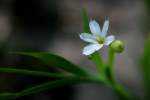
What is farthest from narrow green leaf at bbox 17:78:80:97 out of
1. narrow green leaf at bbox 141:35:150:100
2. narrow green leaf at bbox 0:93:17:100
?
narrow green leaf at bbox 141:35:150:100

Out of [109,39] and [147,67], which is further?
[147,67]

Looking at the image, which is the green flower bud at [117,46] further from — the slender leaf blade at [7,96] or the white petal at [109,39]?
the slender leaf blade at [7,96]

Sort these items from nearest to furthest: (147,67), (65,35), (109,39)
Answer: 1. (109,39)
2. (147,67)
3. (65,35)

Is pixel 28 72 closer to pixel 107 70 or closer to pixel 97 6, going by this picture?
pixel 107 70

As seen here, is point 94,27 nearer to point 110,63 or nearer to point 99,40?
point 99,40

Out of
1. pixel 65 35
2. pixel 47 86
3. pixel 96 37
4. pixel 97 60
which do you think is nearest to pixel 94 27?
pixel 96 37

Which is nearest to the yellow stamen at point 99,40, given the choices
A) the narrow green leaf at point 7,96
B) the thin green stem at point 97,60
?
the thin green stem at point 97,60

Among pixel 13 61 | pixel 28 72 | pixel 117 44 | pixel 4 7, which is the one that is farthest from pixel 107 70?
pixel 4 7

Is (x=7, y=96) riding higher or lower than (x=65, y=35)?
lower

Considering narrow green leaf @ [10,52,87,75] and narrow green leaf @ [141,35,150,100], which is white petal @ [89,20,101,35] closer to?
narrow green leaf @ [10,52,87,75]
